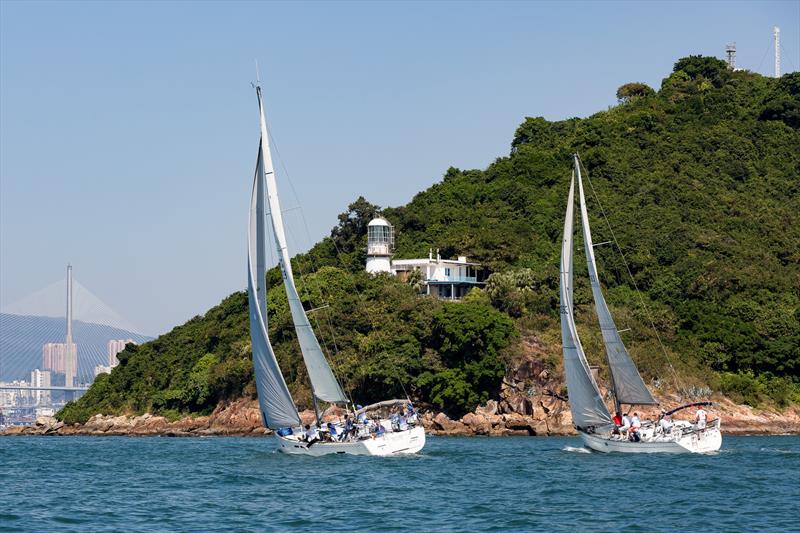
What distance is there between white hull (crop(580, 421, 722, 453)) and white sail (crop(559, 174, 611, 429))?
874 millimetres

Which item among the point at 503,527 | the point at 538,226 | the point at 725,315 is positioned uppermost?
the point at 538,226

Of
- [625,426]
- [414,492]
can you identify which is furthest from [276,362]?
[625,426]

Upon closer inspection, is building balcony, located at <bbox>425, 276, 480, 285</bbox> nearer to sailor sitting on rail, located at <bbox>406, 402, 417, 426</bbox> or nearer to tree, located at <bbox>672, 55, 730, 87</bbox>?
sailor sitting on rail, located at <bbox>406, 402, 417, 426</bbox>

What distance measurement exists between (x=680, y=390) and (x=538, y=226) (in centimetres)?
2666

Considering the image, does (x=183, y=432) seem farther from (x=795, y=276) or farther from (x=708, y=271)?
(x=795, y=276)

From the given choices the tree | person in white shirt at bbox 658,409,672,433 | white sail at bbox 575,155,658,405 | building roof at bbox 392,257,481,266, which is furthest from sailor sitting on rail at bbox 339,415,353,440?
the tree

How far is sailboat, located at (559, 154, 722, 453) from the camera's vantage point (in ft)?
147

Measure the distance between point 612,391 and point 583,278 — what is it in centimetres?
3662

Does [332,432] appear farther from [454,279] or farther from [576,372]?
[454,279]

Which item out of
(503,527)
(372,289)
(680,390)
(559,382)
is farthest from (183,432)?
(503,527)

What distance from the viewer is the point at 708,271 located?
81.2m

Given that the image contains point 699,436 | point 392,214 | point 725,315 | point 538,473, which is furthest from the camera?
point 392,214

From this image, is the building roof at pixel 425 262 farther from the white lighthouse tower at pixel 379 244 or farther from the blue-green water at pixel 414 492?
the blue-green water at pixel 414 492

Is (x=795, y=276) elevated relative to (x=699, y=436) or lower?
elevated
